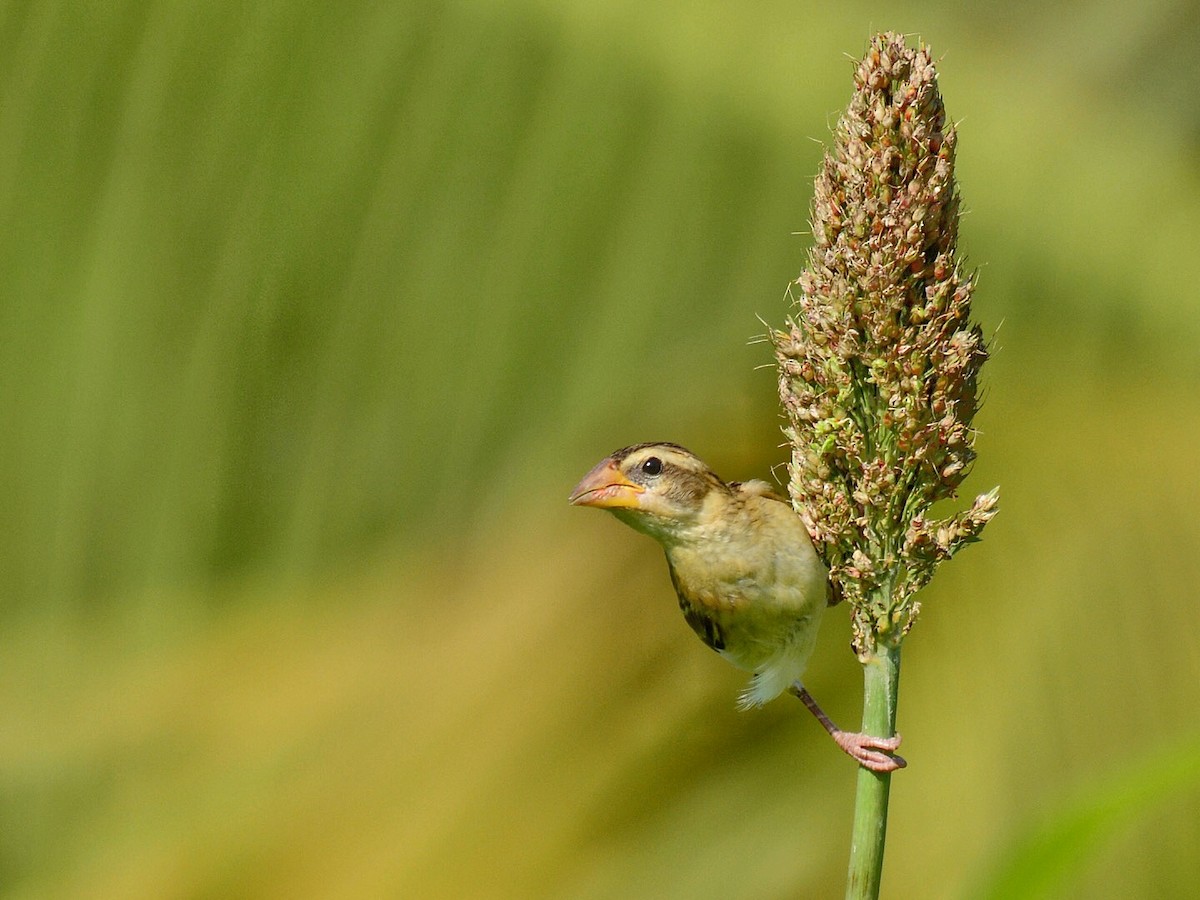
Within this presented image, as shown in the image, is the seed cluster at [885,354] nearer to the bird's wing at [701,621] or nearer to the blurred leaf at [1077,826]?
the blurred leaf at [1077,826]

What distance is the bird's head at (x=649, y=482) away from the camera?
254cm

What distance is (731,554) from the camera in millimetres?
2656

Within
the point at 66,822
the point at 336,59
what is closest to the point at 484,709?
→ the point at 66,822

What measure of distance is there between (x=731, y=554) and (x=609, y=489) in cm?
30

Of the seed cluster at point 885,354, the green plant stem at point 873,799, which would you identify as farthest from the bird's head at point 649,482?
the green plant stem at point 873,799

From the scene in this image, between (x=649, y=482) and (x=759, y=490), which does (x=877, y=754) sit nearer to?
(x=649, y=482)

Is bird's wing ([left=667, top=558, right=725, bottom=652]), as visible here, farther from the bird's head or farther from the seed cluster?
the seed cluster

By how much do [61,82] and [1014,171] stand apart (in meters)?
2.17

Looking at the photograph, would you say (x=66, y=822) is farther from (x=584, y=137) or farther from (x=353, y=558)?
(x=584, y=137)

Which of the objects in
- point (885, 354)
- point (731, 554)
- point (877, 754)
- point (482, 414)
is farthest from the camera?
point (482, 414)

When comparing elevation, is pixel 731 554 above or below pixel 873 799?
above

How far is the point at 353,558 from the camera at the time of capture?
3062 millimetres

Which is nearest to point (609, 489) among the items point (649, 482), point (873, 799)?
point (649, 482)

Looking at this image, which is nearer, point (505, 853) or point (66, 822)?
point (505, 853)
